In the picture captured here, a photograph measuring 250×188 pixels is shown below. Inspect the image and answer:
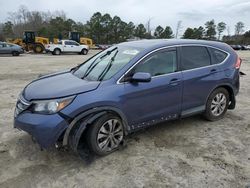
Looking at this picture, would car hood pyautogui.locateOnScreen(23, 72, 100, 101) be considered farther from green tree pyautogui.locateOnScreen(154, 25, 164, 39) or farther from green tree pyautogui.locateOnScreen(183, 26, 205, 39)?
green tree pyautogui.locateOnScreen(154, 25, 164, 39)

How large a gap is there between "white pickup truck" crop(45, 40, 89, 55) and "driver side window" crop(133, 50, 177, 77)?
2502cm

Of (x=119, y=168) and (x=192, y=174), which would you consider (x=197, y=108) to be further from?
(x=119, y=168)

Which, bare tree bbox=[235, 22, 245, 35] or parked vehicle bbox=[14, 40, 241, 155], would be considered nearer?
parked vehicle bbox=[14, 40, 241, 155]

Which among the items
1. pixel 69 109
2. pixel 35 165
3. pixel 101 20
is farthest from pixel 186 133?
pixel 101 20

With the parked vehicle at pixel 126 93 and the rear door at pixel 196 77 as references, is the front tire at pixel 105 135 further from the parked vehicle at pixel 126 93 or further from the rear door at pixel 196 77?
the rear door at pixel 196 77

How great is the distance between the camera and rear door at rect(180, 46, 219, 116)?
4.26 meters

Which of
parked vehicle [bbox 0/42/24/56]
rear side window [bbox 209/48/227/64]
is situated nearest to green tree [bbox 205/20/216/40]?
parked vehicle [bbox 0/42/24/56]

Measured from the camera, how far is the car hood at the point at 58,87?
330 cm

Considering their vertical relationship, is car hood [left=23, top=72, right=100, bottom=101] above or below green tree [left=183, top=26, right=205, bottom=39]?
below

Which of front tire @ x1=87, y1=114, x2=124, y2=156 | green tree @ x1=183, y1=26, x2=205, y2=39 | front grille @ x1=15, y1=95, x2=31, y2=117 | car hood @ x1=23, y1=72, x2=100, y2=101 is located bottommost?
front tire @ x1=87, y1=114, x2=124, y2=156

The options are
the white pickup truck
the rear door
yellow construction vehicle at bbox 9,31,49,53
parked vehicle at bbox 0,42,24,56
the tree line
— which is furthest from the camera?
the tree line

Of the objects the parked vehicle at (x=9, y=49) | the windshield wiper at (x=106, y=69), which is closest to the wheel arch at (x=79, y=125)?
the windshield wiper at (x=106, y=69)

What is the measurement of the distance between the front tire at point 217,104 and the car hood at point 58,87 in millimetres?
2332

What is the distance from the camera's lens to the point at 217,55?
15.6 ft
